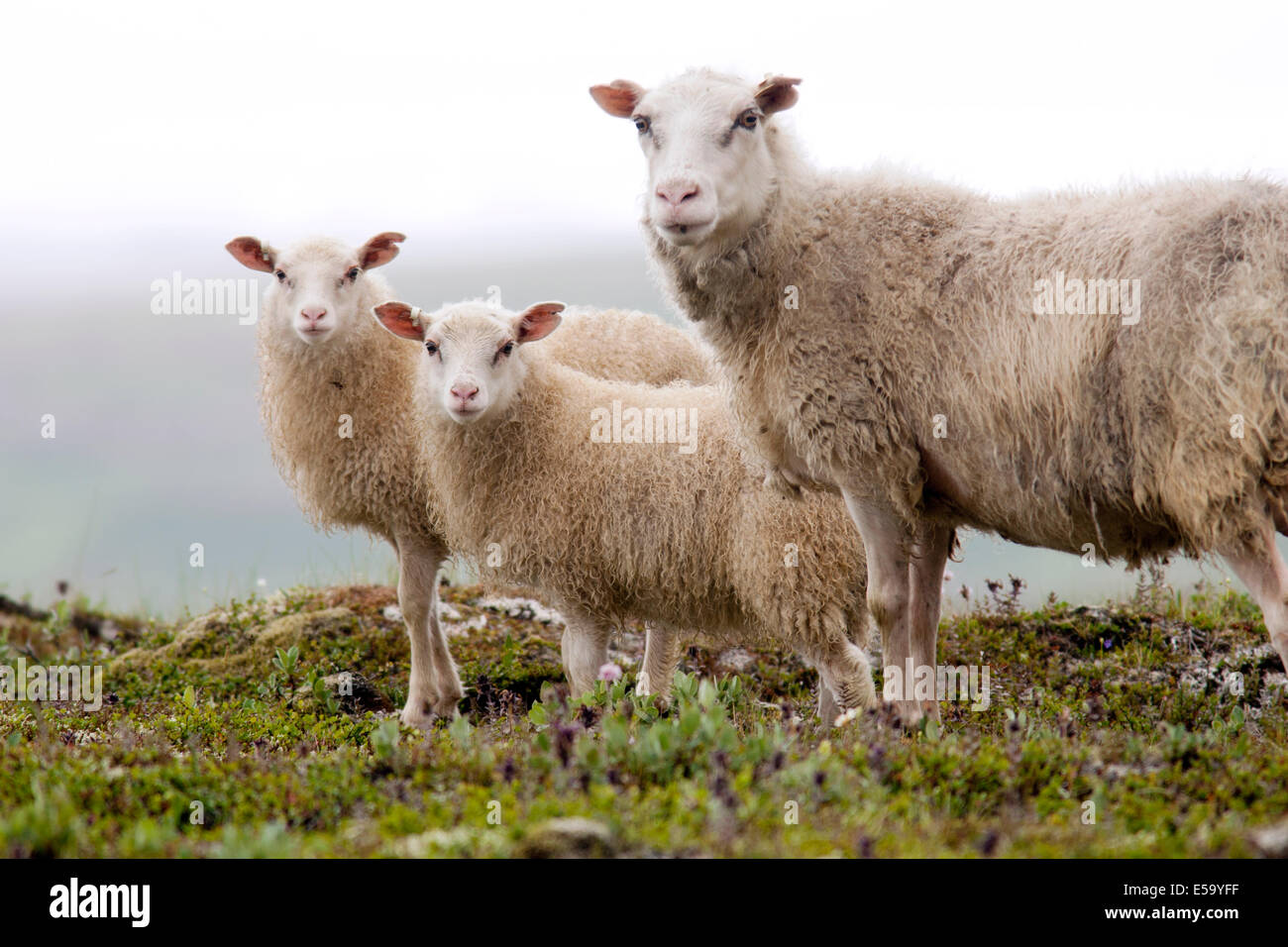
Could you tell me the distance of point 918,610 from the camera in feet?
22.0

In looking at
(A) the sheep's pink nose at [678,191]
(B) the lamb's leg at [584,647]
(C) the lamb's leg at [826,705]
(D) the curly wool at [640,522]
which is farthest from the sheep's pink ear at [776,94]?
(C) the lamb's leg at [826,705]

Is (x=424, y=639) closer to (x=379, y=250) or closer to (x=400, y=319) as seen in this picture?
(x=400, y=319)

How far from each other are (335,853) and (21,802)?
1783mm

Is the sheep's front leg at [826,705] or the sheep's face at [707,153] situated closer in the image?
the sheep's face at [707,153]

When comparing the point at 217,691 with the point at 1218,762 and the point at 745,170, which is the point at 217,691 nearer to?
the point at 745,170

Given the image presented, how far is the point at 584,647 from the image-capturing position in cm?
773

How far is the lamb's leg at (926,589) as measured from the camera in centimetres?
665

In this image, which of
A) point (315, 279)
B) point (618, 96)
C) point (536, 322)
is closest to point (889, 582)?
point (618, 96)

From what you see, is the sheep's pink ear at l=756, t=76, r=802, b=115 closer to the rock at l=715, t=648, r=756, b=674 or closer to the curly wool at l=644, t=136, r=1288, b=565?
the curly wool at l=644, t=136, r=1288, b=565

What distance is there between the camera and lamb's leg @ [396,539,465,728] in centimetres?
870

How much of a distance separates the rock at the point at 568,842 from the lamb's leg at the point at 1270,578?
3.25 metres

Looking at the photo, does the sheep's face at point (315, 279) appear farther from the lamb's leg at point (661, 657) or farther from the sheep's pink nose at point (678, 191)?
the sheep's pink nose at point (678, 191)

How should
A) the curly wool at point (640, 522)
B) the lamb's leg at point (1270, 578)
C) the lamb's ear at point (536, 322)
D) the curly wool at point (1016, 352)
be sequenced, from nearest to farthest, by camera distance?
1. the curly wool at point (1016, 352)
2. the lamb's leg at point (1270, 578)
3. the curly wool at point (640, 522)
4. the lamb's ear at point (536, 322)

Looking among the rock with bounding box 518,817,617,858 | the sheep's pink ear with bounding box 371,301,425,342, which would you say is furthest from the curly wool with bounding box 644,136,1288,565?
the rock with bounding box 518,817,617,858
